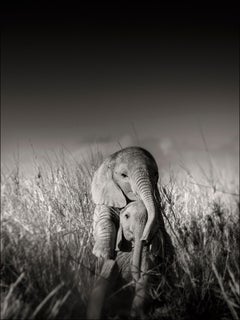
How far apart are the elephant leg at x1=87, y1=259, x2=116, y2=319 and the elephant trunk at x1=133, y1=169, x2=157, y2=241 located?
45 cm

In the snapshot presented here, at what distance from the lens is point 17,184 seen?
5285 millimetres

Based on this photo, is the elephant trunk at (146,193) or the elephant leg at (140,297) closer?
the elephant leg at (140,297)

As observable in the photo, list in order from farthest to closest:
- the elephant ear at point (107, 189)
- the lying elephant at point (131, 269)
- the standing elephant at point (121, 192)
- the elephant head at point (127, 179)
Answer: the elephant ear at point (107, 189)
the elephant head at point (127, 179)
the standing elephant at point (121, 192)
the lying elephant at point (131, 269)

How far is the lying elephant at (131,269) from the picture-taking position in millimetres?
3904

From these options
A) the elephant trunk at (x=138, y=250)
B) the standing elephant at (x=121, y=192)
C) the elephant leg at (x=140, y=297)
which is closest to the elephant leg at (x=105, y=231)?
the standing elephant at (x=121, y=192)

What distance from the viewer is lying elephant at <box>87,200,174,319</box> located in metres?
3.90

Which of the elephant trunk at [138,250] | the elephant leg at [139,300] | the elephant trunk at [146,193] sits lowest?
the elephant leg at [139,300]

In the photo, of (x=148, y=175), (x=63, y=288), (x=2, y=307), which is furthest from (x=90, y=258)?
(x=2, y=307)

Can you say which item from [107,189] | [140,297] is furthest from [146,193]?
[140,297]

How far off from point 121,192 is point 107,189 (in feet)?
0.53

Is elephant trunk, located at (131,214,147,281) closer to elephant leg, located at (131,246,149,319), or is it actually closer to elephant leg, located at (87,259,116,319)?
elephant leg, located at (131,246,149,319)

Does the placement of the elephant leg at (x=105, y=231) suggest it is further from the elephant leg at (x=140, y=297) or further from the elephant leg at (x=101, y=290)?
the elephant leg at (x=140, y=297)

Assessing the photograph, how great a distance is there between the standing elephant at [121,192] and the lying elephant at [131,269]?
10cm

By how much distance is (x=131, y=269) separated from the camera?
13.6 feet
